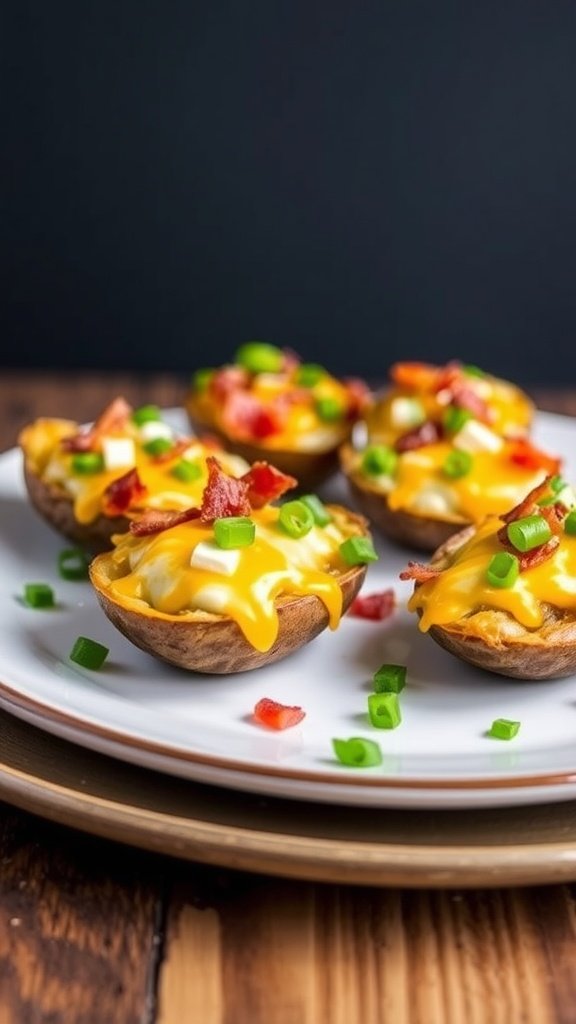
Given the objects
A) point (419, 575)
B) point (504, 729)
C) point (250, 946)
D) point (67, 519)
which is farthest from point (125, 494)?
point (250, 946)

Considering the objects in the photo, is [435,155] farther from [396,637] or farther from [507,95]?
[396,637]

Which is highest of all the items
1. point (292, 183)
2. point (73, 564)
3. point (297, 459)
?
point (297, 459)

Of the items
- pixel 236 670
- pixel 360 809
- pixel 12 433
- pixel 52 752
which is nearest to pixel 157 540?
pixel 236 670

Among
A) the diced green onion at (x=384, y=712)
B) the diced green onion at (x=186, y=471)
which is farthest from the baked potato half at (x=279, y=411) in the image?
the diced green onion at (x=384, y=712)

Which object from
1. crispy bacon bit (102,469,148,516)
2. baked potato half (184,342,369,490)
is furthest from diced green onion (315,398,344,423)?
crispy bacon bit (102,469,148,516)

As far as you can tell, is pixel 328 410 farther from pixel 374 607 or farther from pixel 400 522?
pixel 374 607

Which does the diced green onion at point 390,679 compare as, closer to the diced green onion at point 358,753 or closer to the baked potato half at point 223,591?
the baked potato half at point 223,591
